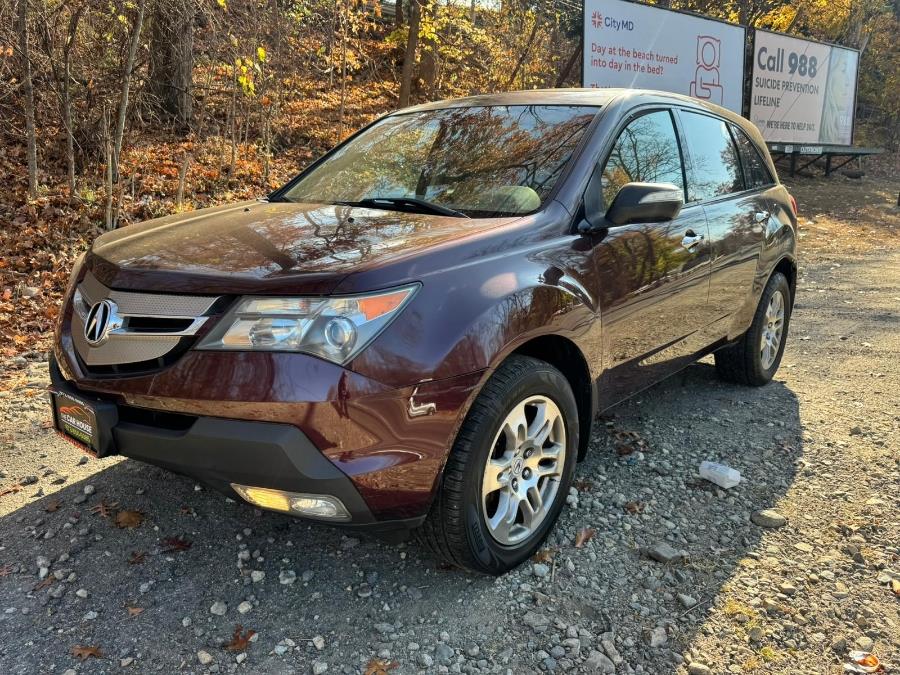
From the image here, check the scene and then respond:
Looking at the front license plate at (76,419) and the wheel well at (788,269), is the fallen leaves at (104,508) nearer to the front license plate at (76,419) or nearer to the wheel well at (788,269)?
the front license plate at (76,419)

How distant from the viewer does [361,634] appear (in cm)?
240

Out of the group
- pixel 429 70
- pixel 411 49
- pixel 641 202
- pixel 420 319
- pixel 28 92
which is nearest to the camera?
pixel 420 319

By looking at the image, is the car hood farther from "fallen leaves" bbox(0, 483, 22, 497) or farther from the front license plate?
"fallen leaves" bbox(0, 483, 22, 497)

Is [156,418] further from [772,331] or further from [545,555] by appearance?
[772,331]

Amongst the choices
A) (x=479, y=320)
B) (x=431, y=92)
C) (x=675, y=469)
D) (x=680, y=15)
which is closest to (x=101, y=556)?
(x=479, y=320)

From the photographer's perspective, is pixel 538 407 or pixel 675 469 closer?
pixel 538 407

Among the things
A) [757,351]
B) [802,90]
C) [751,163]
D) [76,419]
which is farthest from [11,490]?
[802,90]

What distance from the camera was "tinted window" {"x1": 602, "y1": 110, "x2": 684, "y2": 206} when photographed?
10.5 feet

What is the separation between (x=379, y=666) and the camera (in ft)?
7.43

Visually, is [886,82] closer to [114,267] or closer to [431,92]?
[431,92]

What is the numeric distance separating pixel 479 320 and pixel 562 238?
67 cm

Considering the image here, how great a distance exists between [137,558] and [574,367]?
74.2 inches

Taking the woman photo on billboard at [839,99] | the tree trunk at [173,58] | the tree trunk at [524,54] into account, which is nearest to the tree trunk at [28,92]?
the tree trunk at [173,58]

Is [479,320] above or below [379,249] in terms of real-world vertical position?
below
